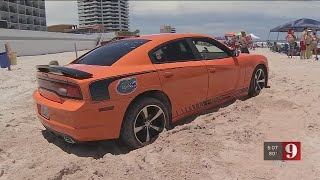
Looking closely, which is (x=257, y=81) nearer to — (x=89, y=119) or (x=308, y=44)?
(x=89, y=119)

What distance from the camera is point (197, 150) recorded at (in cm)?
433

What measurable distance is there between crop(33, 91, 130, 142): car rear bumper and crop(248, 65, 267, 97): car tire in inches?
124

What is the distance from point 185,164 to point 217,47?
278 centimetres

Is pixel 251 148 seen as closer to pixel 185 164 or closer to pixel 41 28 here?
pixel 185 164

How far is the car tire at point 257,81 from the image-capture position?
22.6 feet

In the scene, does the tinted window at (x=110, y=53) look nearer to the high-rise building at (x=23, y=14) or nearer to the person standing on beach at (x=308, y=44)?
the person standing on beach at (x=308, y=44)

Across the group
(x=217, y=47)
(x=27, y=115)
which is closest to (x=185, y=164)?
(x=217, y=47)

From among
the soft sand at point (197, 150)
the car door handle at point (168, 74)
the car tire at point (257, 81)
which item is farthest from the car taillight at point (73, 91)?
the car tire at point (257, 81)

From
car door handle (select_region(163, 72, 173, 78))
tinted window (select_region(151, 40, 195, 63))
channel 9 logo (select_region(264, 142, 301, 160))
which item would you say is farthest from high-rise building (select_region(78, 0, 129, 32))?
channel 9 logo (select_region(264, 142, 301, 160))

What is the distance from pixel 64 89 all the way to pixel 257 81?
389cm

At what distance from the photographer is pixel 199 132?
4883 millimetres

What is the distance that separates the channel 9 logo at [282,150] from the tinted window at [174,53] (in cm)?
172

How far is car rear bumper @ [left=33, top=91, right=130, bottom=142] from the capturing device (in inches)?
168

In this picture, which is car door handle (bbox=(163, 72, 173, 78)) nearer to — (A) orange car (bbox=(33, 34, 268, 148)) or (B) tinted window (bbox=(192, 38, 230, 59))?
(A) orange car (bbox=(33, 34, 268, 148))
